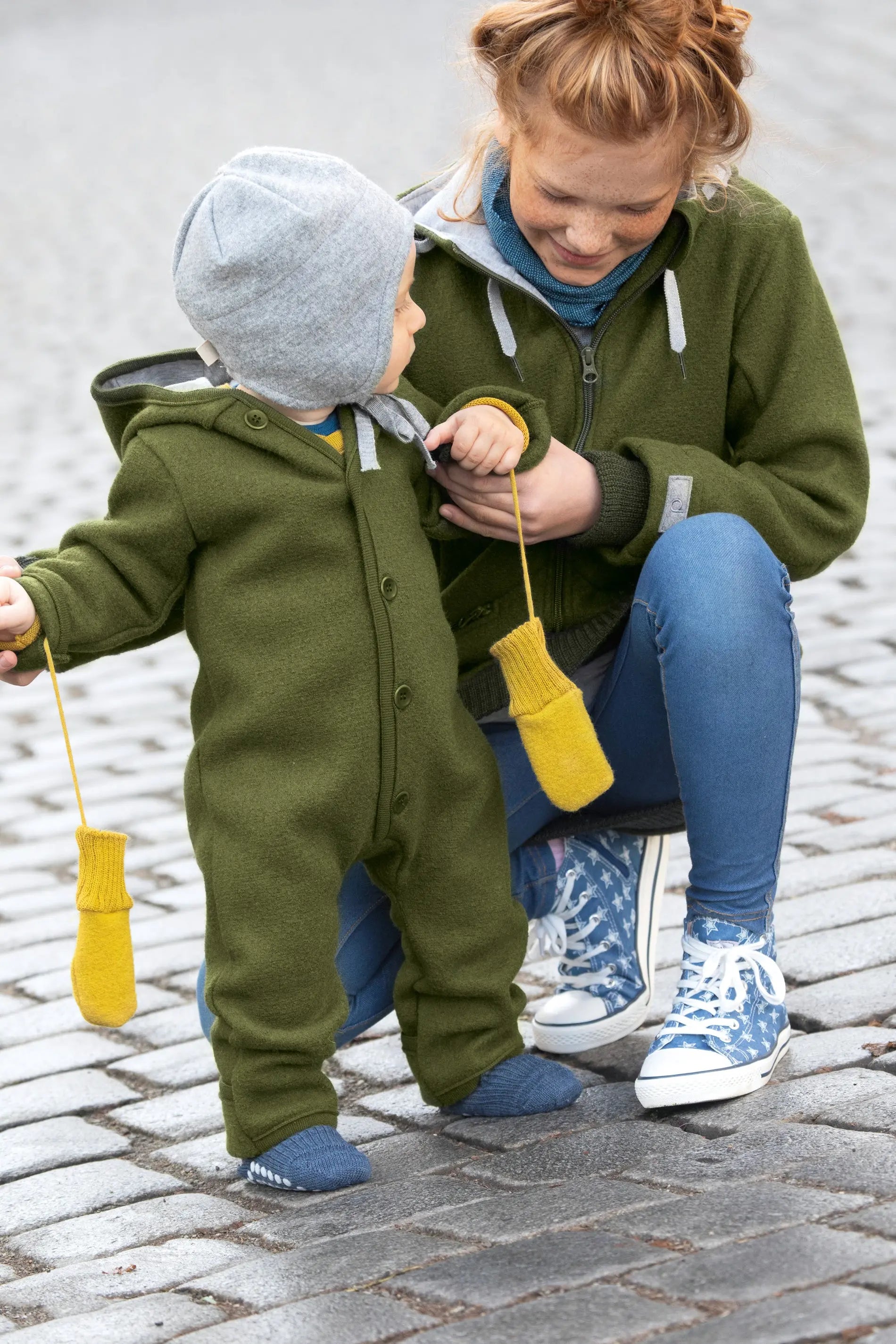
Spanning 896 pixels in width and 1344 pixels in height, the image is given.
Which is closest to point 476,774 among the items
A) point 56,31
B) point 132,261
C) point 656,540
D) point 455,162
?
point 656,540

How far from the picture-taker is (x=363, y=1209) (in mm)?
2410

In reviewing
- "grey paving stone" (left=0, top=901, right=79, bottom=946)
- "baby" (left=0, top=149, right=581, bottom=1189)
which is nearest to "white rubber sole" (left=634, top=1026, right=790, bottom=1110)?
"baby" (left=0, top=149, right=581, bottom=1189)

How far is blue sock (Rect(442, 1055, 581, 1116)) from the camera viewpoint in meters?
2.70

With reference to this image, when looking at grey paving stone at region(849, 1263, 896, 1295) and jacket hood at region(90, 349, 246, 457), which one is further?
jacket hood at region(90, 349, 246, 457)

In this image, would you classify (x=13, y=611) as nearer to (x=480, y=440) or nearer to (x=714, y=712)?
(x=480, y=440)

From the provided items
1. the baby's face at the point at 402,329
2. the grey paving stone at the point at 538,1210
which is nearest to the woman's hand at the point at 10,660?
the baby's face at the point at 402,329

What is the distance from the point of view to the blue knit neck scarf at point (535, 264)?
2807 millimetres

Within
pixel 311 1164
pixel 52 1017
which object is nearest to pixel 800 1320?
pixel 311 1164

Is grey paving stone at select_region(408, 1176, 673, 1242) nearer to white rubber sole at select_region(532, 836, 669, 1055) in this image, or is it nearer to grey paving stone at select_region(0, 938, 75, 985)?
white rubber sole at select_region(532, 836, 669, 1055)

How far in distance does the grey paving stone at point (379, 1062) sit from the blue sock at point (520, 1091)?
0.22 m

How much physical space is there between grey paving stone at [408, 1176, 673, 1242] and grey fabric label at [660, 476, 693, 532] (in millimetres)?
958

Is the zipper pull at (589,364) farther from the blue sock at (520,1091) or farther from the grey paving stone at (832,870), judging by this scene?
the grey paving stone at (832,870)

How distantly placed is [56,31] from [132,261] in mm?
16066

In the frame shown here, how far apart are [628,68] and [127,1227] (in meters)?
1.71
